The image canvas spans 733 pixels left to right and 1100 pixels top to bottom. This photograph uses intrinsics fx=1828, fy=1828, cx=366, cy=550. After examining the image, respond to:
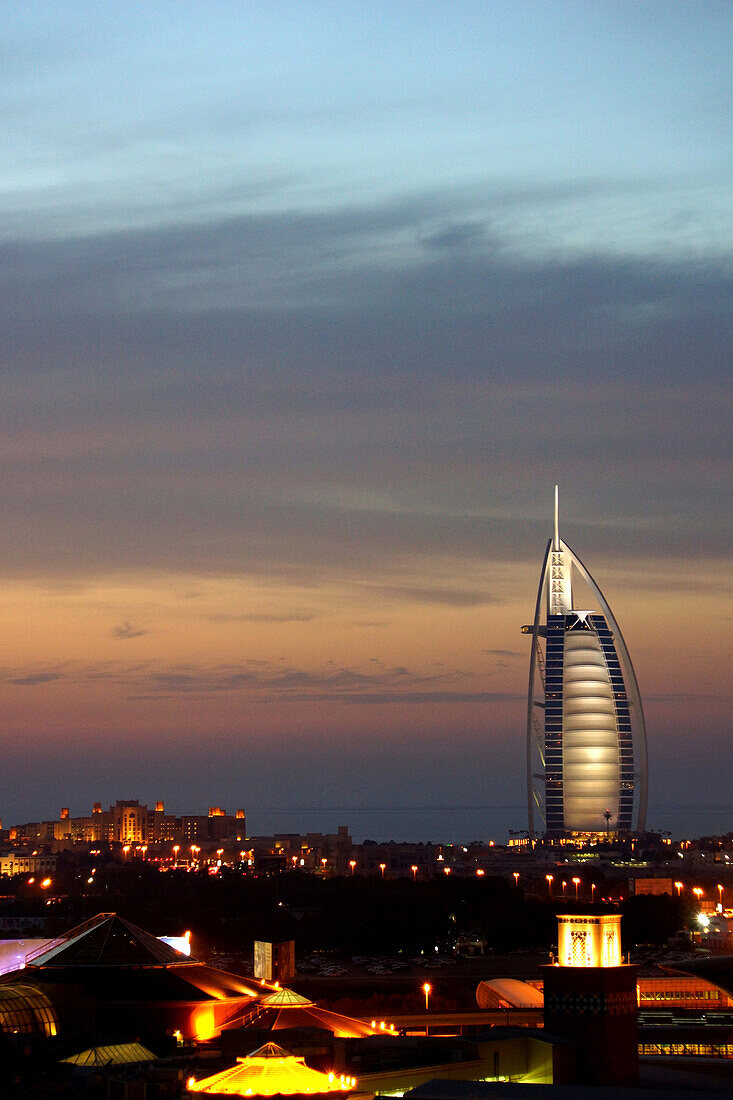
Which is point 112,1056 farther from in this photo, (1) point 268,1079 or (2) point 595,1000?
(2) point 595,1000

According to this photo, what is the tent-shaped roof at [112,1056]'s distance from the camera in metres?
39.2

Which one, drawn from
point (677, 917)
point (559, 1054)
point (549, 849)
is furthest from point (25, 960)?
point (549, 849)

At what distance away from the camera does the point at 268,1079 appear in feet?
114

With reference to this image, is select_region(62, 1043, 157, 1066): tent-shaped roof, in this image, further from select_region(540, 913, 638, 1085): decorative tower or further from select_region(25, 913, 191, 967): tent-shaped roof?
select_region(25, 913, 191, 967): tent-shaped roof

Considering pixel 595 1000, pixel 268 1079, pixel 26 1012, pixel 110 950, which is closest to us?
pixel 268 1079

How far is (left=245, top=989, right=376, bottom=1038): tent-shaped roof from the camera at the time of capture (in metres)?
45.2

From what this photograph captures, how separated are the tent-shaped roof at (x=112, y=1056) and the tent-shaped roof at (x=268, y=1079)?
4055 millimetres

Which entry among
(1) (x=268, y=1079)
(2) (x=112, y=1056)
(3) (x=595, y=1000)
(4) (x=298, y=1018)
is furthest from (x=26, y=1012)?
(3) (x=595, y=1000)

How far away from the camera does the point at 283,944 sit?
60250 millimetres

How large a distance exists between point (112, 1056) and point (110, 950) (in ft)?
36.5

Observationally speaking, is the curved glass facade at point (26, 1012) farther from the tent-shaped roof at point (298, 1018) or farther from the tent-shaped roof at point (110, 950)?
the tent-shaped roof at point (298, 1018)

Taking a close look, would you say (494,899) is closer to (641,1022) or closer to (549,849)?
(641,1022)

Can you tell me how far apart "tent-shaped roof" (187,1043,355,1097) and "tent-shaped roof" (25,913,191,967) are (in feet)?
49.5

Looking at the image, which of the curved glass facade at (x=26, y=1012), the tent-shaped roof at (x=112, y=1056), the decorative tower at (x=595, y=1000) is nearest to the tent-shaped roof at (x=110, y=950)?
the curved glass facade at (x=26, y=1012)
